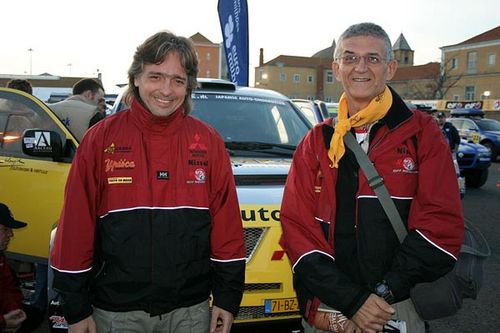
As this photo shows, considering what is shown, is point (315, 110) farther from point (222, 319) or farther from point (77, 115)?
point (222, 319)

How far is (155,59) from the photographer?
2.12 metres

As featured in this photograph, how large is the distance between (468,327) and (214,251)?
312 cm

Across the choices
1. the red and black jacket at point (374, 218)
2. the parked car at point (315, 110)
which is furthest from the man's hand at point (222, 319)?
the parked car at point (315, 110)

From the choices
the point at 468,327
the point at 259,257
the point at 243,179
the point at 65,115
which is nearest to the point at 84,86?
the point at 65,115

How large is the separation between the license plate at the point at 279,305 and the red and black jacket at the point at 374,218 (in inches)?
24.3

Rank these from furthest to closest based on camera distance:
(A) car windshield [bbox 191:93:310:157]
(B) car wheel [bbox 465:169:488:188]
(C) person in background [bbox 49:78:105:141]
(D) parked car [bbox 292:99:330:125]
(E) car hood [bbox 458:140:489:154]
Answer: (B) car wheel [bbox 465:169:488:188], (E) car hood [bbox 458:140:489:154], (D) parked car [bbox 292:99:330:125], (C) person in background [bbox 49:78:105:141], (A) car windshield [bbox 191:93:310:157]

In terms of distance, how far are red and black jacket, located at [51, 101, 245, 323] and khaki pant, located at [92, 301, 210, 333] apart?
3 cm

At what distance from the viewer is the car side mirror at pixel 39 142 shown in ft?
13.1

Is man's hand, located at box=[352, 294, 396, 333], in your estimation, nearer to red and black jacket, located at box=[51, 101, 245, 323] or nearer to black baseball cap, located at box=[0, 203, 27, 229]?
red and black jacket, located at box=[51, 101, 245, 323]

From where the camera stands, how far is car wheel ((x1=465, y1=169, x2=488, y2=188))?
12320 mm

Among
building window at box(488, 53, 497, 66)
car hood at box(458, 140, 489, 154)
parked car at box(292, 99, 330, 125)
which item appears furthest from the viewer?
building window at box(488, 53, 497, 66)

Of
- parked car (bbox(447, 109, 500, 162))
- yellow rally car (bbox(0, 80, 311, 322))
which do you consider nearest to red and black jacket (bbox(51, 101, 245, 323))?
yellow rally car (bbox(0, 80, 311, 322))

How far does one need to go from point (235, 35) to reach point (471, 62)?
195ft

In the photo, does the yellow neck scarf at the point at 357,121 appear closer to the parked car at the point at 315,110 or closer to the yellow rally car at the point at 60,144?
the yellow rally car at the point at 60,144
